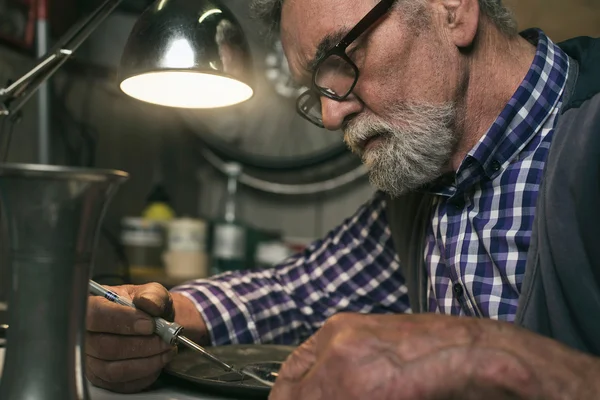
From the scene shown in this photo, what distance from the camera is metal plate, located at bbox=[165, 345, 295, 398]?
2.11 feet

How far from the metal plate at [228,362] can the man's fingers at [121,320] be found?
2.3 inches

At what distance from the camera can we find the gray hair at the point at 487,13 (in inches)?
38.7

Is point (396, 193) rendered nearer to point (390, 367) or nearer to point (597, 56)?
point (597, 56)

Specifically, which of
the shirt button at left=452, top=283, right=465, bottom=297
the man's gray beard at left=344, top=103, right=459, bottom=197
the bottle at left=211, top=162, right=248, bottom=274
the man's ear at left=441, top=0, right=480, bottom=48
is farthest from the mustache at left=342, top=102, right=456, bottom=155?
the bottle at left=211, top=162, right=248, bottom=274

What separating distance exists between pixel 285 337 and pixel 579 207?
61 centimetres

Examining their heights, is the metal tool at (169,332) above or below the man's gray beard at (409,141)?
below

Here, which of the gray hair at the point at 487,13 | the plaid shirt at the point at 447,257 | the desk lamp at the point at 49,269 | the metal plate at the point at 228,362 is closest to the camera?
the desk lamp at the point at 49,269

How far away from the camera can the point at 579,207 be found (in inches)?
27.4

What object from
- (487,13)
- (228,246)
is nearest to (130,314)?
(487,13)

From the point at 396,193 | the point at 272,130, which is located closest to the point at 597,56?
the point at 396,193

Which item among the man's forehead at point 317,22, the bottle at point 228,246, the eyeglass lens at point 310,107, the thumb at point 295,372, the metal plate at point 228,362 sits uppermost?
the man's forehead at point 317,22

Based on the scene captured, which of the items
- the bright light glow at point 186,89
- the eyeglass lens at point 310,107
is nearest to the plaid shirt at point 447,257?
the eyeglass lens at point 310,107

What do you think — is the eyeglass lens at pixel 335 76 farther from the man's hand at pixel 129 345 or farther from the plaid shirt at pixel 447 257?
the man's hand at pixel 129 345

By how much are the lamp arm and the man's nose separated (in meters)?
0.34
